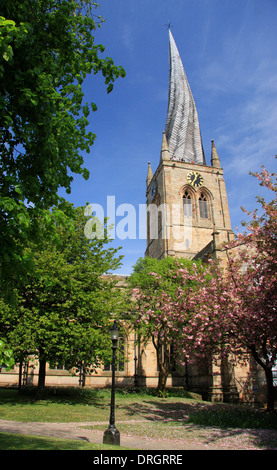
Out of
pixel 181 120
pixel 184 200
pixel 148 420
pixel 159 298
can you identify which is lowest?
pixel 148 420

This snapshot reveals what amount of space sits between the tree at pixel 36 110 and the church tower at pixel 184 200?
101 ft

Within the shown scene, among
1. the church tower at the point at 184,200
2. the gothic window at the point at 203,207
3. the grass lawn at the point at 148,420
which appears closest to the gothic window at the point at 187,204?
the church tower at the point at 184,200

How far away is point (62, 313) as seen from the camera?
1648 centimetres

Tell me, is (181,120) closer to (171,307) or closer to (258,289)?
(171,307)

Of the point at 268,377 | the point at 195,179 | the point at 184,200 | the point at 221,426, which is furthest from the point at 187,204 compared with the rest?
the point at 221,426

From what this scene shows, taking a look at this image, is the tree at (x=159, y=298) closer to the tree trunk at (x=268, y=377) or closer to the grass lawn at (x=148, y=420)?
the grass lawn at (x=148, y=420)

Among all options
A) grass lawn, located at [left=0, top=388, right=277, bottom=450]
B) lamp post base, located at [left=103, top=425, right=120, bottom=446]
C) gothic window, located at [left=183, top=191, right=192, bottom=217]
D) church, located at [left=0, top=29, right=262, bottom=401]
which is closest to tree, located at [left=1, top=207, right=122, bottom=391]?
grass lawn, located at [left=0, top=388, right=277, bottom=450]

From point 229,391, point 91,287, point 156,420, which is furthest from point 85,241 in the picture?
point 229,391

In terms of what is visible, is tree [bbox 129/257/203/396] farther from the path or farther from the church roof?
the church roof

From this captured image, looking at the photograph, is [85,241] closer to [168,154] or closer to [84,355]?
[84,355]

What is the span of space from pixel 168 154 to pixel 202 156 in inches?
293

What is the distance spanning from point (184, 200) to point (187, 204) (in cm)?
73

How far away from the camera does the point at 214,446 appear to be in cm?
930

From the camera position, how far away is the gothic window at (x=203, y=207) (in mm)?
43866
